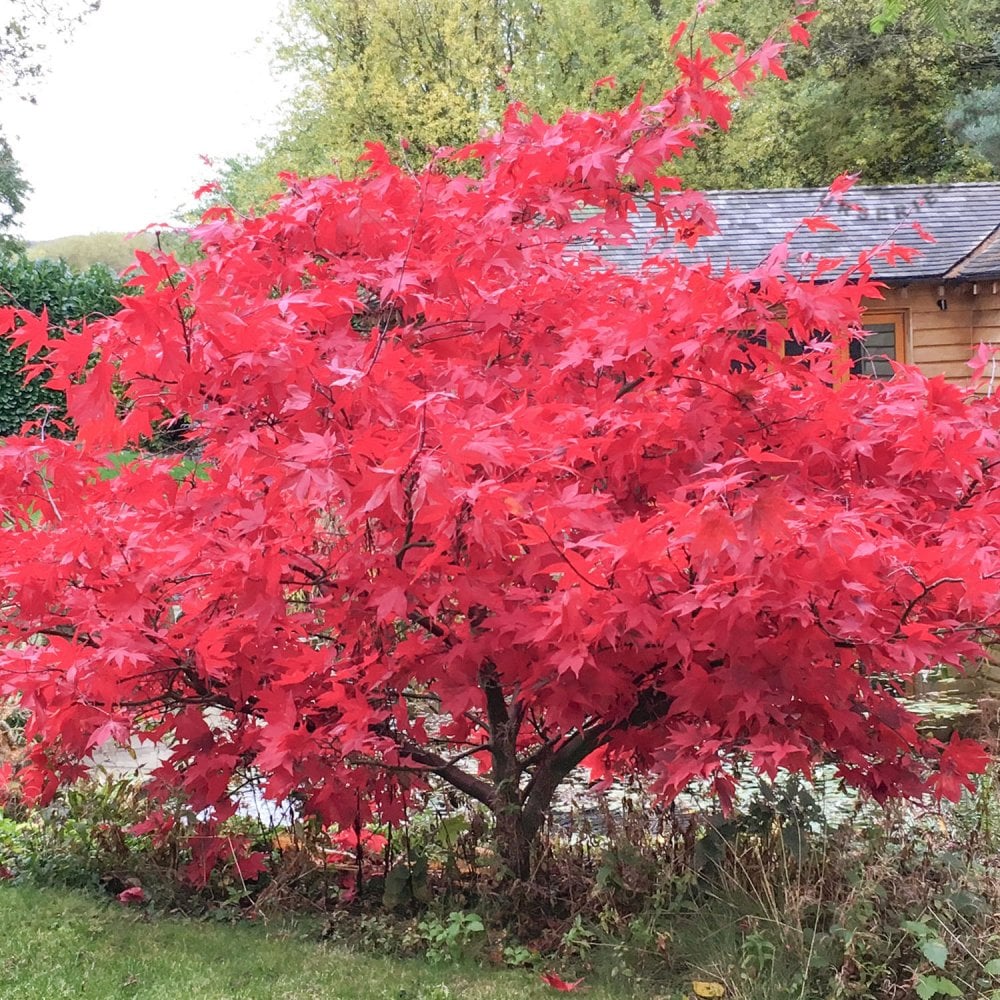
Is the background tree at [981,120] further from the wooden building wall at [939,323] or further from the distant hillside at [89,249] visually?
A: the distant hillside at [89,249]

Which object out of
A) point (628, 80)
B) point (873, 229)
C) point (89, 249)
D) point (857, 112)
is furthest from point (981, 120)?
point (89, 249)

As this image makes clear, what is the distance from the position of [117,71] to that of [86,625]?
110ft

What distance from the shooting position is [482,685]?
3.18 m

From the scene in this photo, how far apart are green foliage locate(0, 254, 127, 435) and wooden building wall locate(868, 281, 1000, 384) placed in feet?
35.0

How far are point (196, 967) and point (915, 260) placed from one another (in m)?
11.0

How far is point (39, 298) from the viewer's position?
14992mm

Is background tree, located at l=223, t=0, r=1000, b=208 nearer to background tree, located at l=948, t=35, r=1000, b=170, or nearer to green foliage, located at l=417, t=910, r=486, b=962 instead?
background tree, located at l=948, t=35, r=1000, b=170

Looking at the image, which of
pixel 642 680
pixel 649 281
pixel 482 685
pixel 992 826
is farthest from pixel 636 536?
pixel 992 826

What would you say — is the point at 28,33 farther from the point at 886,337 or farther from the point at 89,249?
the point at 89,249

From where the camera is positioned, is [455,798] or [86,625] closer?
[86,625]

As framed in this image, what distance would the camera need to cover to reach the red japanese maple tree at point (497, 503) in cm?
230

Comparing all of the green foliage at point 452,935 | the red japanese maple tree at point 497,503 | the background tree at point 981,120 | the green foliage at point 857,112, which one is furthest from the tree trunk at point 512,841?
the green foliage at point 857,112

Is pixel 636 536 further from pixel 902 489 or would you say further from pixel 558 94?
pixel 558 94

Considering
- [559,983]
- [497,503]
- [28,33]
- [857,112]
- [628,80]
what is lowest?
[559,983]
